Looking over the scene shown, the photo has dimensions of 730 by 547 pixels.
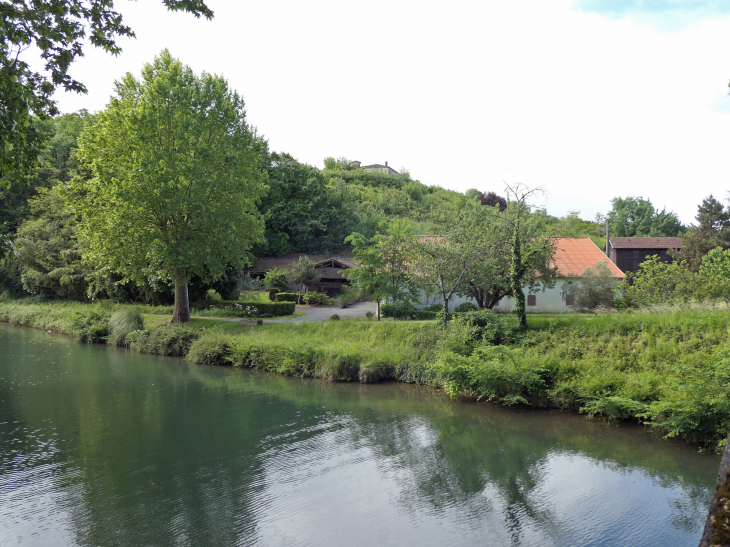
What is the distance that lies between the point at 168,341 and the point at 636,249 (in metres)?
42.8

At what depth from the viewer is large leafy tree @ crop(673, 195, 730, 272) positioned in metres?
40.6

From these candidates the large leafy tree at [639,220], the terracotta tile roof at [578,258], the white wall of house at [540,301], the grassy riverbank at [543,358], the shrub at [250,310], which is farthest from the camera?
the large leafy tree at [639,220]

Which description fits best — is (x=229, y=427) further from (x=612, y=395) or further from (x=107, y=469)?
(x=612, y=395)

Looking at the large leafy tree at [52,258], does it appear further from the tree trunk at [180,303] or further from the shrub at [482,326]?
the shrub at [482,326]

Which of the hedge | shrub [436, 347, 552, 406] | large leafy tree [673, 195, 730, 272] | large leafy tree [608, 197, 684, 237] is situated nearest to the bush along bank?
shrub [436, 347, 552, 406]

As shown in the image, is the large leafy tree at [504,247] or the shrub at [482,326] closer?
the shrub at [482,326]

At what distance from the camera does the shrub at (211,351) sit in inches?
840

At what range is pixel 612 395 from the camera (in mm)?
13195

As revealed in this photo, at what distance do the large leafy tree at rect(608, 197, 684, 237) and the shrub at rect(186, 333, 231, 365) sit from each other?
57591mm

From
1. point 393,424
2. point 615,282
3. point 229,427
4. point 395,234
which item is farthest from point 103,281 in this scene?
point 615,282

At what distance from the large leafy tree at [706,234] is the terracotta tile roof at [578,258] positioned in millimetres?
11237

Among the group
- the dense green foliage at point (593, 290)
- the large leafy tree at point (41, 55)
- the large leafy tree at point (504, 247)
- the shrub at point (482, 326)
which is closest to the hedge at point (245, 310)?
the large leafy tree at point (504, 247)

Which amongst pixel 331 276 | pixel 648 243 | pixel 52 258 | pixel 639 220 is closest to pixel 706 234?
pixel 648 243

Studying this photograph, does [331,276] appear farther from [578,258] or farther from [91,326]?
[91,326]
